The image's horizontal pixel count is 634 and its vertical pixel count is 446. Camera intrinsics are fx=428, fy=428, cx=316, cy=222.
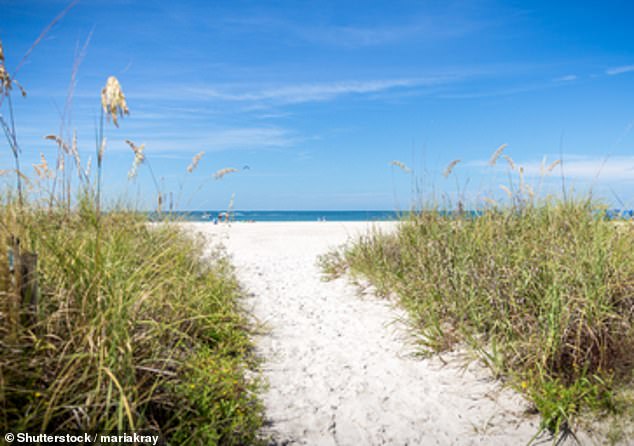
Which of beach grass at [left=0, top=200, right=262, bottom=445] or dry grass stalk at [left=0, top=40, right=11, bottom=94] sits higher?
dry grass stalk at [left=0, top=40, right=11, bottom=94]

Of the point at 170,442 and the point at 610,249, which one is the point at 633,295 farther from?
the point at 170,442

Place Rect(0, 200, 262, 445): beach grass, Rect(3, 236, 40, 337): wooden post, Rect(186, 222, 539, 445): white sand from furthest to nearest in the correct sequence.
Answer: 1. Rect(186, 222, 539, 445): white sand
2. Rect(3, 236, 40, 337): wooden post
3. Rect(0, 200, 262, 445): beach grass

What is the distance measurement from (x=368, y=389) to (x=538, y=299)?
5.75 feet

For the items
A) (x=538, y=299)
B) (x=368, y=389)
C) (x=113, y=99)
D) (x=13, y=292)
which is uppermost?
(x=113, y=99)

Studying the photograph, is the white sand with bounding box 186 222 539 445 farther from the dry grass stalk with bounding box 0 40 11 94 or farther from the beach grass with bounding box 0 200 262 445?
the dry grass stalk with bounding box 0 40 11 94

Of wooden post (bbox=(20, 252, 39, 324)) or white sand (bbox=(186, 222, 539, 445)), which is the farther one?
white sand (bbox=(186, 222, 539, 445))

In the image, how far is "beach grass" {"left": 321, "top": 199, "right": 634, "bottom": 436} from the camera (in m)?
3.18

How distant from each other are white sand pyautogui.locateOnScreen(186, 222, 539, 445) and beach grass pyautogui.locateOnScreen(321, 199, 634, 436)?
0.25 m

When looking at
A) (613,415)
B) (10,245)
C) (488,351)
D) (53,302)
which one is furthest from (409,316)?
(10,245)

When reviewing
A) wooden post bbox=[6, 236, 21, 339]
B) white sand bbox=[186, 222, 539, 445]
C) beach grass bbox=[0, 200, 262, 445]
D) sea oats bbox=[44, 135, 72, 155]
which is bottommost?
white sand bbox=[186, 222, 539, 445]

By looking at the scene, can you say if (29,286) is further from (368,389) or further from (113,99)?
(368,389)

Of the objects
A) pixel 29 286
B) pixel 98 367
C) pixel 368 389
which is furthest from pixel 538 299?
pixel 29 286

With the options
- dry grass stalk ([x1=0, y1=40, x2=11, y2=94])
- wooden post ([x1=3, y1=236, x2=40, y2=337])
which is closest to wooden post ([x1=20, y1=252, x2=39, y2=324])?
wooden post ([x1=3, y1=236, x2=40, y2=337])

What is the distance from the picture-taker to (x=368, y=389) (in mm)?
3818
